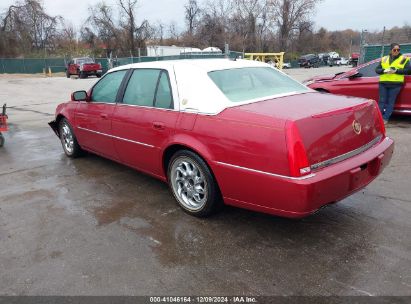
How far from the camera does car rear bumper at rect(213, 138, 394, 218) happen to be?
113 inches

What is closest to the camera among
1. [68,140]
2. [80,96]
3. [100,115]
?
[100,115]

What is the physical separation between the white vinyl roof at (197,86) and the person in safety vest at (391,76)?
184 inches

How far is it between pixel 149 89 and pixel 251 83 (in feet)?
3.79

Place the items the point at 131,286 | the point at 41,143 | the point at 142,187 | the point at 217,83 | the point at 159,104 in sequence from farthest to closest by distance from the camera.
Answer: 1. the point at 41,143
2. the point at 142,187
3. the point at 159,104
4. the point at 217,83
5. the point at 131,286

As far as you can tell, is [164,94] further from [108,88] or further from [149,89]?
[108,88]

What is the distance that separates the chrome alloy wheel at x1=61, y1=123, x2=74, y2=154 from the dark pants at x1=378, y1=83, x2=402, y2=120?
616cm

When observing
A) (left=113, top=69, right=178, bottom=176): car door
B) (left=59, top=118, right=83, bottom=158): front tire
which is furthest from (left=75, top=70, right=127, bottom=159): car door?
(left=59, top=118, right=83, bottom=158): front tire

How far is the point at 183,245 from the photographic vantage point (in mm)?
3322

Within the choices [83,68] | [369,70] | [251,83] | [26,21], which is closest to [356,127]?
[251,83]

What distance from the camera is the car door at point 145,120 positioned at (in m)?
3.95

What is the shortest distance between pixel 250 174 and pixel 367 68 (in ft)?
21.9

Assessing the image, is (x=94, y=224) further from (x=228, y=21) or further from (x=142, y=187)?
(x=228, y=21)

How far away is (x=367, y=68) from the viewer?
854cm

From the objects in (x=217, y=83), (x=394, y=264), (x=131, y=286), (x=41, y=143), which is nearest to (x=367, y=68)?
(x=217, y=83)
